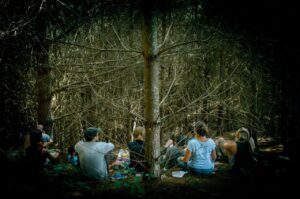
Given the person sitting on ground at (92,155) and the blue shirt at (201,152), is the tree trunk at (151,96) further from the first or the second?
the blue shirt at (201,152)

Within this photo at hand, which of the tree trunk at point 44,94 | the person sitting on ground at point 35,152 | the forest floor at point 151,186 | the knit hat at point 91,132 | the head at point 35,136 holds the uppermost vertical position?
the tree trunk at point 44,94

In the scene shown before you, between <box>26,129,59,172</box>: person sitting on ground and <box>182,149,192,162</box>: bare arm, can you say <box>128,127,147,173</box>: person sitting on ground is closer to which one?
<box>182,149,192,162</box>: bare arm

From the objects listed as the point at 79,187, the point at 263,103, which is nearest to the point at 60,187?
the point at 79,187

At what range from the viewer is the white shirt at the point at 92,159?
422 cm

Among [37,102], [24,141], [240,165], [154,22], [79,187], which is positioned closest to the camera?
[79,187]

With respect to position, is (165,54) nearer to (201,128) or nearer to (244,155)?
(201,128)

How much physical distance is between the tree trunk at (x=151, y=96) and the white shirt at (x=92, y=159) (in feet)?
3.15

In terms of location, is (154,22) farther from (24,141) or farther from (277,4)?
→ (24,141)

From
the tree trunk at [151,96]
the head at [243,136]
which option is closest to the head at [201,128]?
the head at [243,136]

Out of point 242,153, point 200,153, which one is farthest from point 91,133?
point 242,153

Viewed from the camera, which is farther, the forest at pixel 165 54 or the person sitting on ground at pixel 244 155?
the person sitting on ground at pixel 244 155

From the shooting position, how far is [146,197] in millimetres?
3148

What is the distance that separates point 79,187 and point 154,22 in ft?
9.01

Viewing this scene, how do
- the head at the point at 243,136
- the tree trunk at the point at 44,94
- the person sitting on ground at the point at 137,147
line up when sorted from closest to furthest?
the person sitting on ground at the point at 137,147 → the head at the point at 243,136 → the tree trunk at the point at 44,94
